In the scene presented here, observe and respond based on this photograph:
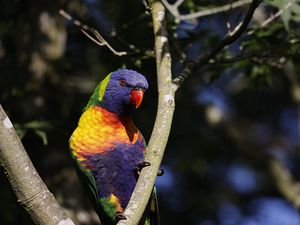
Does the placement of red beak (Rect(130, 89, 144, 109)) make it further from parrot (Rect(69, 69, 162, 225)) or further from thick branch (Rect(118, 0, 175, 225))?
thick branch (Rect(118, 0, 175, 225))

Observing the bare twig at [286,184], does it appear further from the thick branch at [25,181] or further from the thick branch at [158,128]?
the thick branch at [25,181]

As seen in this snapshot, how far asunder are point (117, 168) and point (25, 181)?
4.14 ft

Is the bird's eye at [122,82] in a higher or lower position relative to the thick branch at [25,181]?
higher

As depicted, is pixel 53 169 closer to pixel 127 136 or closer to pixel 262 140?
pixel 127 136

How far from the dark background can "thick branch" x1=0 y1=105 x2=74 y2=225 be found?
0.78 meters

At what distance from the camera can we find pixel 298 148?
8.21 metres

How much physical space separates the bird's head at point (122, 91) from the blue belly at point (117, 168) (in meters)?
0.28

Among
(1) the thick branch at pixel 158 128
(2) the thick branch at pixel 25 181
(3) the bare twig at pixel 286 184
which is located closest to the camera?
(2) the thick branch at pixel 25 181

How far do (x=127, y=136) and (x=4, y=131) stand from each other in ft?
4.52

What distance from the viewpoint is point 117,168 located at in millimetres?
4293

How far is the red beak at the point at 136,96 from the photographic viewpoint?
425 cm

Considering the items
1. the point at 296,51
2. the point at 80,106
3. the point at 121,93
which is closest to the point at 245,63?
the point at 296,51

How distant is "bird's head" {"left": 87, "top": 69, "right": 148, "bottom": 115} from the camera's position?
423 centimetres

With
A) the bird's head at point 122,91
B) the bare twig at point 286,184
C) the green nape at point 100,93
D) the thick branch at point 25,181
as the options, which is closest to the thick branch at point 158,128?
the thick branch at point 25,181
